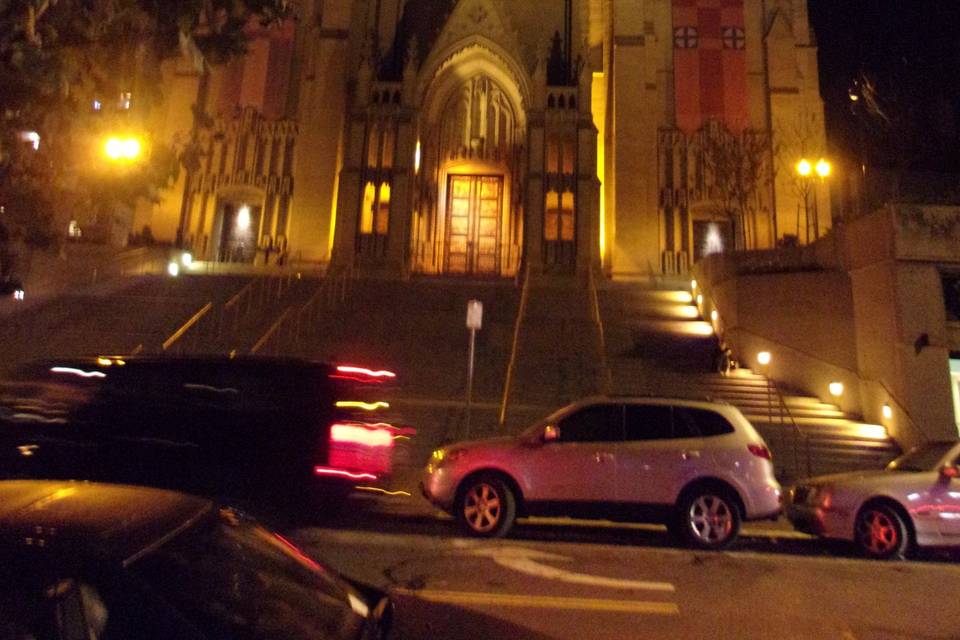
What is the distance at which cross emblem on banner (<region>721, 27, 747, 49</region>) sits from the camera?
99.8 feet

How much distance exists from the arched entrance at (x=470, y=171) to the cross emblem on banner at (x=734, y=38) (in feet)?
34.3

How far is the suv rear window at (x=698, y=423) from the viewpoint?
25.5ft

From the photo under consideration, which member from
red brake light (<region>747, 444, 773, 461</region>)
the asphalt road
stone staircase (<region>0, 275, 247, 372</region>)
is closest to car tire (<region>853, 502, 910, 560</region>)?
the asphalt road

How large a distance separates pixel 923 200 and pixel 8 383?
655 inches

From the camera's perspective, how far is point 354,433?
21.5 ft

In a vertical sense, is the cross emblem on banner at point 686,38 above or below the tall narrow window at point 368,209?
above

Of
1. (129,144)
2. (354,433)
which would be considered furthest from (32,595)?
(129,144)

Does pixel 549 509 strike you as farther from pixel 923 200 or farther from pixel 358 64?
pixel 358 64

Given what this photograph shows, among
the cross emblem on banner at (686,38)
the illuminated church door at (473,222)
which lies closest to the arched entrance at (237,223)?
the illuminated church door at (473,222)

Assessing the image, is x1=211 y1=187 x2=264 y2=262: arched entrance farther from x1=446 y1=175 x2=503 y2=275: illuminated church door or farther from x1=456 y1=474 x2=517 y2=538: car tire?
x1=456 y1=474 x2=517 y2=538: car tire

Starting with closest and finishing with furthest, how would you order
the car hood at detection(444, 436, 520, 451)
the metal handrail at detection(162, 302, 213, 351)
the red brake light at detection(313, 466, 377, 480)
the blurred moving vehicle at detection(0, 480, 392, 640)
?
1. the blurred moving vehicle at detection(0, 480, 392, 640)
2. the red brake light at detection(313, 466, 377, 480)
3. the car hood at detection(444, 436, 520, 451)
4. the metal handrail at detection(162, 302, 213, 351)

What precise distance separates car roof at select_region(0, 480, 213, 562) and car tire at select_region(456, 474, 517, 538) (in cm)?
536

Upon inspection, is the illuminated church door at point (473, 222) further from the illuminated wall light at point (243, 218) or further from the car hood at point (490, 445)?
the car hood at point (490, 445)

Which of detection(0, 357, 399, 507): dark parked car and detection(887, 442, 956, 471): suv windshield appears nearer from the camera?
detection(0, 357, 399, 507): dark parked car
